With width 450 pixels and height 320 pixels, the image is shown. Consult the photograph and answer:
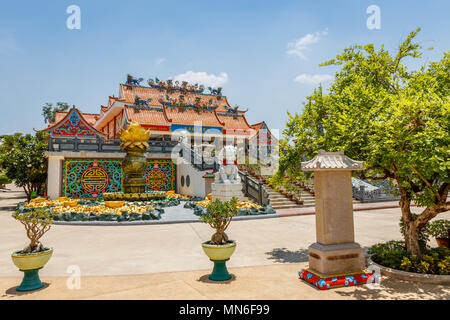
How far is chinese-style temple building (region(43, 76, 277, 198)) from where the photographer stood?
1878 cm

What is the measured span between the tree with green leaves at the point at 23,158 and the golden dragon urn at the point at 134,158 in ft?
23.6

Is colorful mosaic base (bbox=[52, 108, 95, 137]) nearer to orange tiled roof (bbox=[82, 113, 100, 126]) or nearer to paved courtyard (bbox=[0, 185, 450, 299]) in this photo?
paved courtyard (bbox=[0, 185, 450, 299])

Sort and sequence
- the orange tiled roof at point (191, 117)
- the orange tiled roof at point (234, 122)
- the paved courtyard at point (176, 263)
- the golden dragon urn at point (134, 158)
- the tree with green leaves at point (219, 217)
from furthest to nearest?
the orange tiled roof at point (234, 122) → the orange tiled roof at point (191, 117) → the golden dragon urn at point (134, 158) → the tree with green leaves at point (219, 217) → the paved courtyard at point (176, 263)

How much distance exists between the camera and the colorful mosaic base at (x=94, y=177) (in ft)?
61.8

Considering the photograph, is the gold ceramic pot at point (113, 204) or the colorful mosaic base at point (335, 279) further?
the gold ceramic pot at point (113, 204)

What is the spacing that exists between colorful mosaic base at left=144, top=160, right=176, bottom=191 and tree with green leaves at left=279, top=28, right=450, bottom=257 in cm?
1488

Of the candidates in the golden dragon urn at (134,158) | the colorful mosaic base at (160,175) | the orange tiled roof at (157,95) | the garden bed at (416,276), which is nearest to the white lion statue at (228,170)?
the golden dragon urn at (134,158)

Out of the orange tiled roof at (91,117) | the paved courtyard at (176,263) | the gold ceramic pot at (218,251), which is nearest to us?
the paved courtyard at (176,263)

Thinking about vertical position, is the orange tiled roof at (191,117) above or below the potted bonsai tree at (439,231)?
above

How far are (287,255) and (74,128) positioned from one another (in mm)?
18575

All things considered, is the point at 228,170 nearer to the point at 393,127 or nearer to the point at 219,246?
the point at 219,246

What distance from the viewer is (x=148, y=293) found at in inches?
Result: 190

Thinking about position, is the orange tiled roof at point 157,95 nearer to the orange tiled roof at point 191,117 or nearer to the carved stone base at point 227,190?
the orange tiled roof at point 191,117

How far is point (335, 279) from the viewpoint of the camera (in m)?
5.13
